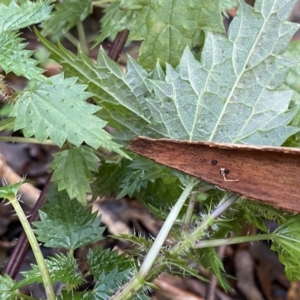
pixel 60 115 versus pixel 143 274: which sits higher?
pixel 60 115

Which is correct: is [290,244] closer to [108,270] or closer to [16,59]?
[108,270]

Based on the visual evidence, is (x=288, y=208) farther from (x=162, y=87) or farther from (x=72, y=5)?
(x=72, y=5)

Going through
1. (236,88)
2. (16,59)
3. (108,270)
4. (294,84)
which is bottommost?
(108,270)

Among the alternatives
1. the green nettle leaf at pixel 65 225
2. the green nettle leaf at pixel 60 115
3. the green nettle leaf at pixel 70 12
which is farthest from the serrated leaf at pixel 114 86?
the green nettle leaf at pixel 70 12

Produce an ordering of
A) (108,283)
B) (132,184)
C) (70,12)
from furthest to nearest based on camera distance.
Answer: (70,12) → (132,184) → (108,283)

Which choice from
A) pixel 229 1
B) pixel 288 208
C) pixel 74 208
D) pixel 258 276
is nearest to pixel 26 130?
pixel 74 208

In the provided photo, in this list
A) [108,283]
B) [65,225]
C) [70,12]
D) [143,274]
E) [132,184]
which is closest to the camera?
[143,274]

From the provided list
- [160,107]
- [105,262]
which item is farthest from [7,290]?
[160,107]
